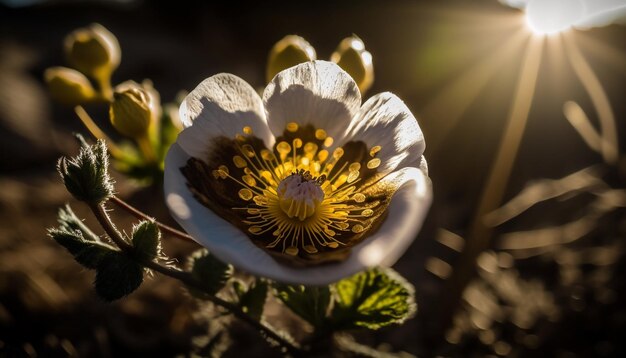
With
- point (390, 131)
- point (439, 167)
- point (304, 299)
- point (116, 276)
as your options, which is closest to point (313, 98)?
point (390, 131)

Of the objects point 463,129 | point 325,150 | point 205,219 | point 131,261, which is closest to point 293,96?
point 325,150

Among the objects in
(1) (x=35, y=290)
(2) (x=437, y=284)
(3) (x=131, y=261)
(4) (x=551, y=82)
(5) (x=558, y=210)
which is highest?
(4) (x=551, y=82)

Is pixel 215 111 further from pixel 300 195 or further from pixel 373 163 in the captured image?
pixel 373 163

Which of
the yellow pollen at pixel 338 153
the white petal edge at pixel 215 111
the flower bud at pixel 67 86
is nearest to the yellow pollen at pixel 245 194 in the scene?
the white petal edge at pixel 215 111

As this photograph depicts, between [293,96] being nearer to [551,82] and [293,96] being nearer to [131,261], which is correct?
[131,261]

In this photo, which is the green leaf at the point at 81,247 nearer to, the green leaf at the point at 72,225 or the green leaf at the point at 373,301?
the green leaf at the point at 72,225
